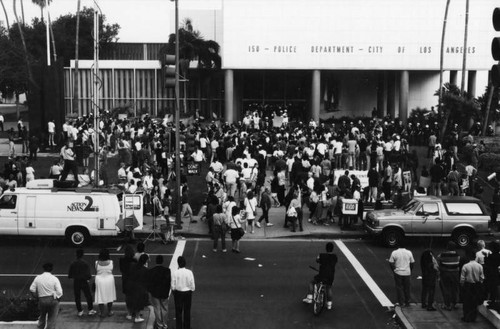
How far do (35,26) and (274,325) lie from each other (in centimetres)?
7678

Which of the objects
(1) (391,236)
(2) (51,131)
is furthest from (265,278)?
(2) (51,131)

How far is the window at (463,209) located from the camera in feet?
71.1

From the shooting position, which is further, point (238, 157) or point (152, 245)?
point (238, 157)

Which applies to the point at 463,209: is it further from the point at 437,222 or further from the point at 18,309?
the point at 18,309

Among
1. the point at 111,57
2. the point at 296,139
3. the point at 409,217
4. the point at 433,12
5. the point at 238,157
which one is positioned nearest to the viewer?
the point at 409,217

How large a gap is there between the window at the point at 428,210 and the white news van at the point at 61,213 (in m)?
8.71

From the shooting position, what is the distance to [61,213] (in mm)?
20922

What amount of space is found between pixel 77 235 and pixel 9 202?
7.25 feet

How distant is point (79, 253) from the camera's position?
14352mm

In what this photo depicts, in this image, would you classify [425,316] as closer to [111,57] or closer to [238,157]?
[238,157]

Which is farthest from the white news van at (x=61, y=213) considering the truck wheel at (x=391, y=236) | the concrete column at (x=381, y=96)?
the concrete column at (x=381, y=96)

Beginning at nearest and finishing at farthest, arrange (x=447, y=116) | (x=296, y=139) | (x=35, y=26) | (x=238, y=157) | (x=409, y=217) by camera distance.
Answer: (x=409, y=217) < (x=238, y=157) < (x=296, y=139) < (x=447, y=116) < (x=35, y=26)

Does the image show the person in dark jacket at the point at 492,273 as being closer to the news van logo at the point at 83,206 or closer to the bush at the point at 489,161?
the news van logo at the point at 83,206

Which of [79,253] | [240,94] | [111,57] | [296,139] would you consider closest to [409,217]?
[79,253]
